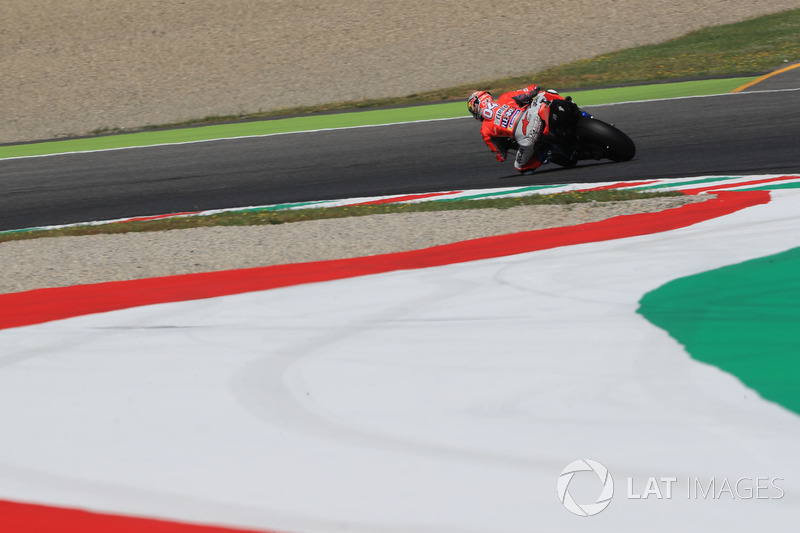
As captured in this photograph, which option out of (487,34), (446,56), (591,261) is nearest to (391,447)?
(591,261)

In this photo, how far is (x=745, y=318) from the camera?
185 inches

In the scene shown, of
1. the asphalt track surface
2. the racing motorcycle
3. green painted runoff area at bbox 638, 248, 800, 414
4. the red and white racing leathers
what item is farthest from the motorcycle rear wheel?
green painted runoff area at bbox 638, 248, 800, 414

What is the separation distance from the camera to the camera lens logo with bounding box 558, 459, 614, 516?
2879 mm

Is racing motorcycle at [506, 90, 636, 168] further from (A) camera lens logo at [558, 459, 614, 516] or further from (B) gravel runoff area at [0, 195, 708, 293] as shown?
(A) camera lens logo at [558, 459, 614, 516]

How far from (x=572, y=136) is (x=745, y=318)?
20.1 feet

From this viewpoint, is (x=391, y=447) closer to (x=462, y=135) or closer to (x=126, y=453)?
(x=126, y=453)

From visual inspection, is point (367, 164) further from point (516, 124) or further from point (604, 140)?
point (604, 140)

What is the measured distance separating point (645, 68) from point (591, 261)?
12.6 meters

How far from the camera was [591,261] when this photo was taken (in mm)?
6184

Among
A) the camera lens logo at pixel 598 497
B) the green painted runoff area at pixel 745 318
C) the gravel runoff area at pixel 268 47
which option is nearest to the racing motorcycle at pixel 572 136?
the green painted runoff area at pixel 745 318

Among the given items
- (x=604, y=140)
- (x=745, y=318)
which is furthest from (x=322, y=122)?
(x=745, y=318)

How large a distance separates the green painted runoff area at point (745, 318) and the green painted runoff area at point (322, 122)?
381 inches

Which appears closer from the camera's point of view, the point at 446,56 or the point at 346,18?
the point at 446,56

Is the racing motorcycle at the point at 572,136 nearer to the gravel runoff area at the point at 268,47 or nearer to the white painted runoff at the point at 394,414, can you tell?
the white painted runoff at the point at 394,414
